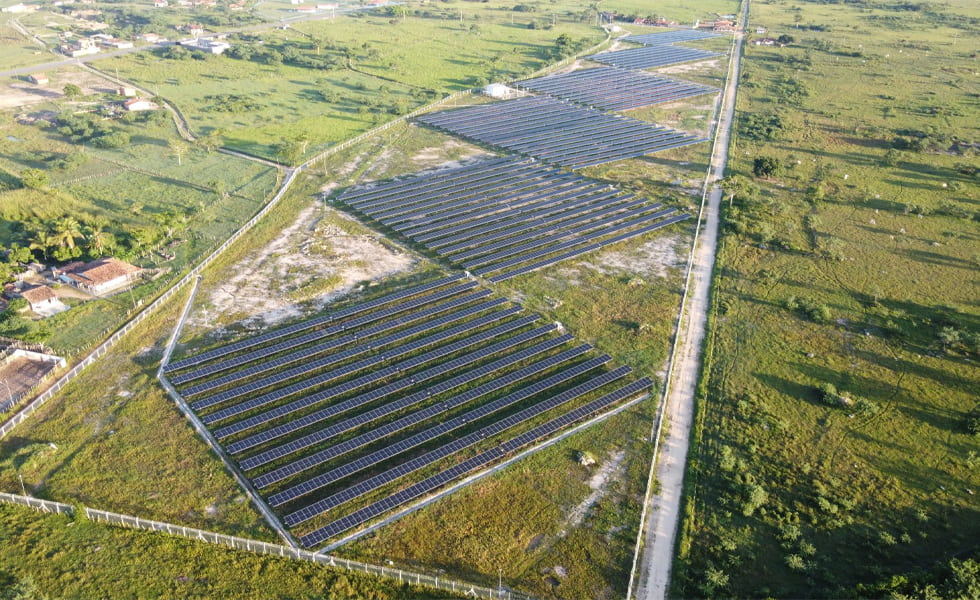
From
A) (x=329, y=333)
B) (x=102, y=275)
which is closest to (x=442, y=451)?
(x=329, y=333)

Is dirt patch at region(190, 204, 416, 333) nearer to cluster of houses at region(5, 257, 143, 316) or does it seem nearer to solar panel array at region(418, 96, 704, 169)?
cluster of houses at region(5, 257, 143, 316)

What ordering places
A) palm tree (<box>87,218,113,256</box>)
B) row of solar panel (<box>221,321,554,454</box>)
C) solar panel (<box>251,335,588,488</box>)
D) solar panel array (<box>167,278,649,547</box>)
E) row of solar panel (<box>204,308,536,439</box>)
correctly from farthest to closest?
palm tree (<box>87,218,113,256</box>) < row of solar panel (<box>204,308,536,439</box>) < row of solar panel (<box>221,321,554,454</box>) < solar panel (<box>251,335,588,488</box>) < solar panel array (<box>167,278,649,547</box>)

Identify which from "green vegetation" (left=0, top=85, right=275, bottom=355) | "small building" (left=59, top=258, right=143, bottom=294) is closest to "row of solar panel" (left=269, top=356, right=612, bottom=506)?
"green vegetation" (left=0, top=85, right=275, bottom=355)

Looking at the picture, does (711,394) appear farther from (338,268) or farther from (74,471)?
(74,471)

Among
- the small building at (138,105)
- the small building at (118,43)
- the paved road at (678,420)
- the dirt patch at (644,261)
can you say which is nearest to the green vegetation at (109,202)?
the small building at (138,105)

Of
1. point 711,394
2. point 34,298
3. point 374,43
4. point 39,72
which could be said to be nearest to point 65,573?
point 34,298

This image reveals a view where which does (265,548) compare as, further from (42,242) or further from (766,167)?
(766,167)
